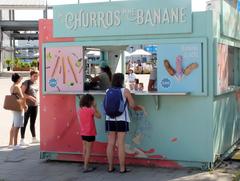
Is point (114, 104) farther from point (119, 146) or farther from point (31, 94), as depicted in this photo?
point (31, 94)

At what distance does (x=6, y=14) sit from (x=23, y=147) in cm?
5957

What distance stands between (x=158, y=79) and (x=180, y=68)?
0.42 meters

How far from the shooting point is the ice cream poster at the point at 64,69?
8500 mm

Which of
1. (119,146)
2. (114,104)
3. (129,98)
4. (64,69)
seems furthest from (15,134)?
(129,98)

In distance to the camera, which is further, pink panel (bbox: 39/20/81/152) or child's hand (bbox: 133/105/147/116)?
pink panel (bbox: 39/20/81/152)

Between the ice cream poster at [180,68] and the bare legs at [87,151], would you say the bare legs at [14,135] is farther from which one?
A: the ice cream poster at [180,68]

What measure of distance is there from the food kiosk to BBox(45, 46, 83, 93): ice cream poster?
0.06 feet

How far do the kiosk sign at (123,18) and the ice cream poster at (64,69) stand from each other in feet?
0.99

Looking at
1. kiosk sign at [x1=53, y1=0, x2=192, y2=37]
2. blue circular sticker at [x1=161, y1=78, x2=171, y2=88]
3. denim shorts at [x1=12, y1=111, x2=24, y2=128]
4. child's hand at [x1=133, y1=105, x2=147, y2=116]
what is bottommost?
denim shorts at [x1=12, y1=111, x2=24, y2=128]

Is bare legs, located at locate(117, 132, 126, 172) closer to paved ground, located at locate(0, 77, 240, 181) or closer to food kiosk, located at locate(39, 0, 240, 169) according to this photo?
paved ground, located at locate(0, 77, 240, 181)

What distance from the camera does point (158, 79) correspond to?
7.97m

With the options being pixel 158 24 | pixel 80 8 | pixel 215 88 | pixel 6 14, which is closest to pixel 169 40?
pixel 158 24

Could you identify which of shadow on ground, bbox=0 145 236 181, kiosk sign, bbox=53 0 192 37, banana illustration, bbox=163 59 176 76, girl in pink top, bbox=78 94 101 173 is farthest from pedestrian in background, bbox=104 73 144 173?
kiosk sign, bbox=53 0 192 37

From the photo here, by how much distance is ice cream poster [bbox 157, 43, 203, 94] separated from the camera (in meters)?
7.70
